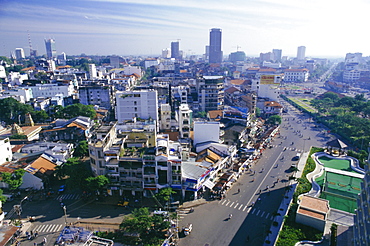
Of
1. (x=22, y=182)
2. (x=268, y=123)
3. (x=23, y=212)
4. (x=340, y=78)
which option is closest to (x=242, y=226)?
(x=23, y=212)

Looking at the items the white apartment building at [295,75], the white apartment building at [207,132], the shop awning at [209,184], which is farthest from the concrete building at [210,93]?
the white apartment building at [295,75]

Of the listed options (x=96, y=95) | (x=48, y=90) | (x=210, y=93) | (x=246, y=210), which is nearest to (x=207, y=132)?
(x=246, y=210)

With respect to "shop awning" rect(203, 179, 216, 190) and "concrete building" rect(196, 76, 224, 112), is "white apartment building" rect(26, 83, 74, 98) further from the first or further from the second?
"shop awning" rect(203, 179, 216, 190)

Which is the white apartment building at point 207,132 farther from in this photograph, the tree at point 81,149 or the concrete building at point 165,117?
the tree at point 81,149

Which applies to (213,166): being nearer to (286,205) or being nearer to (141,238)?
(286,205)

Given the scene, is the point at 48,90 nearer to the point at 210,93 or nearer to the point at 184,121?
the point at 210,93

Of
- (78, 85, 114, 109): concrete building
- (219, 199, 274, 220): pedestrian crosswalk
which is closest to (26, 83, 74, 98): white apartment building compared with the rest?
(78, 85, 114, 109): concrete building
